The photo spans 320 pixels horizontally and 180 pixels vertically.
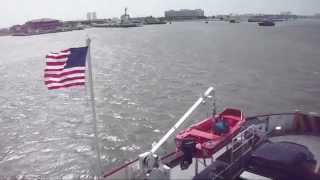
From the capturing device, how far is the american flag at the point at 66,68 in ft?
38.3

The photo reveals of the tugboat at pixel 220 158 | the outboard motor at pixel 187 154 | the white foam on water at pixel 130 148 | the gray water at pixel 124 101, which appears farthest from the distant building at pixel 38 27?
the outboard motor at pixel 187 154

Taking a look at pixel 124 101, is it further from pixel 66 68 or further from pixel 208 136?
pixel 66 68

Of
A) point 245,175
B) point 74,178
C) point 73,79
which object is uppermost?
point 73,79

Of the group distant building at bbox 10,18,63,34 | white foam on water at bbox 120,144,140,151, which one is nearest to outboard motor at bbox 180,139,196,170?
white foam on water at bbox 120,144,140,151

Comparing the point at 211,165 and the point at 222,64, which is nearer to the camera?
the point at 211,165

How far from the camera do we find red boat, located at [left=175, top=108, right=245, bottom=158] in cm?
1475

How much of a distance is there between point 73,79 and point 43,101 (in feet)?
89.2

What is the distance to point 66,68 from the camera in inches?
463

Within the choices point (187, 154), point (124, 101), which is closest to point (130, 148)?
point (187, 154)

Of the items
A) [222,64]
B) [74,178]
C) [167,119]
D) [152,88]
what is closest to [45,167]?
[74,178]

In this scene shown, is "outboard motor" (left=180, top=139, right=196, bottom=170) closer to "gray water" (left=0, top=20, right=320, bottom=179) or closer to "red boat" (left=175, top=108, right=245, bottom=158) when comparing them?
"red boat" (left=175, top=108, right=245, bottom=158)

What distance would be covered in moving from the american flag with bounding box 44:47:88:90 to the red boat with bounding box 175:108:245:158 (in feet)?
16.0

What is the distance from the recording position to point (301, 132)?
1831 cm

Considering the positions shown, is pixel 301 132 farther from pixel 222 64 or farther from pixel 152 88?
pixel 222 64
